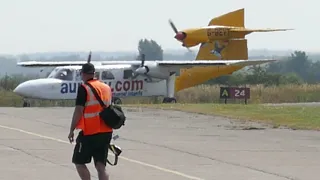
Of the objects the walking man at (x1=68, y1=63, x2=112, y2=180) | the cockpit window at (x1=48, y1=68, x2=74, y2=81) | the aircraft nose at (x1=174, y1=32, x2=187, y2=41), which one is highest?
the aircraft nose at (x1=174, y1=32, x2=187, y2=41)

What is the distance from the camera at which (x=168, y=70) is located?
48531 millimetres

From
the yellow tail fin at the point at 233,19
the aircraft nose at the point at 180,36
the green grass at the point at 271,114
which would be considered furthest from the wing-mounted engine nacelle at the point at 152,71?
the green grass at the point at 271,114

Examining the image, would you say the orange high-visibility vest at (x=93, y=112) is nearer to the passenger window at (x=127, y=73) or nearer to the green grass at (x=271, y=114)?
the green grass at (x=271, y=114)

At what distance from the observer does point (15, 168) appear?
16.1 metres

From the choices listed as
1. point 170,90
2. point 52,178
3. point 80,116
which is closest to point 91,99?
point 80,116

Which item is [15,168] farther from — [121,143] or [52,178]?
[121,143]

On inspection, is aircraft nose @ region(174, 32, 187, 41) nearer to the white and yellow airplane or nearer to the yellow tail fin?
the white and yellow airplane

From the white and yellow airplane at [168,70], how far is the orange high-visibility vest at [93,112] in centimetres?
3218

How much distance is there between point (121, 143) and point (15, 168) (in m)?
5.58

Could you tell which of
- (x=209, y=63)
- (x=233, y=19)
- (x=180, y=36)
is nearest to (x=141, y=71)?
(x=180, y=36)

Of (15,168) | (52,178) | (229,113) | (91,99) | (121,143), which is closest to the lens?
(91,99)

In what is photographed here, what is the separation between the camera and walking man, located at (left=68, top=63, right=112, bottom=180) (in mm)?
12305

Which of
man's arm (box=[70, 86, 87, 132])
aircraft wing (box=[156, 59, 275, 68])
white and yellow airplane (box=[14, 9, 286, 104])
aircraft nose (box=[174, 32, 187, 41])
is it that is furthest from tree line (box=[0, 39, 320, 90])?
man's arm (box=[70, 86, 87, 132])

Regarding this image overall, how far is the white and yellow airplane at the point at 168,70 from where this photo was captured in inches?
1778
